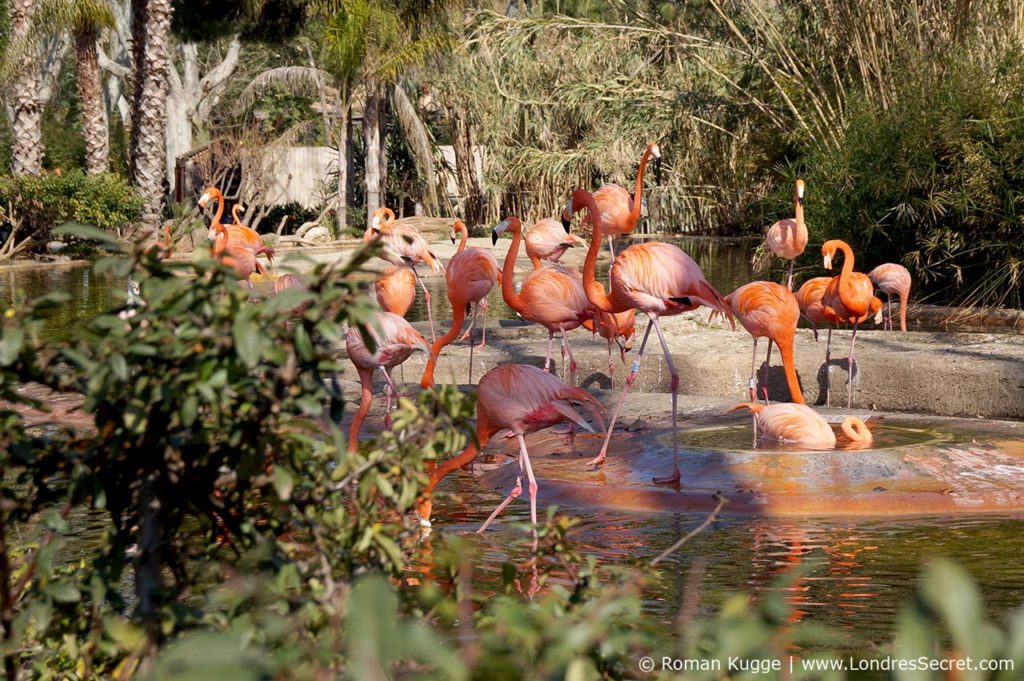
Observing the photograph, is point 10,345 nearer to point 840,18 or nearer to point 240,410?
point 240,410

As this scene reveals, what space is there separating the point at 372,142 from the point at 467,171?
13.4 ft

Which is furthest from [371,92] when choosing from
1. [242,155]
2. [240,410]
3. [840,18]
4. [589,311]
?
[240,410]

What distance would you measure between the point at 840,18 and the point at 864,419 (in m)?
8.59

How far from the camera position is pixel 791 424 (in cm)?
570

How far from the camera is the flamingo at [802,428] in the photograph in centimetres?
566

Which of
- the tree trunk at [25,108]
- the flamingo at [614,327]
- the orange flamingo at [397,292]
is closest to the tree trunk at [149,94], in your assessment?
the tree trunk at [25,108]

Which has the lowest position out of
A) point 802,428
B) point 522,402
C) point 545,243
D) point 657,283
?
point 802,428

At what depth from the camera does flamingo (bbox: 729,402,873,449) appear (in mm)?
5660

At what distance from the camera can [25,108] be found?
18.2 metres

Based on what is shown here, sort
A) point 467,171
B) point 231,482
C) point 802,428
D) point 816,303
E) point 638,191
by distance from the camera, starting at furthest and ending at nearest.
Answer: point 467,171 < point 638,191 < point 816,303 < point 802,428 < point 231,482

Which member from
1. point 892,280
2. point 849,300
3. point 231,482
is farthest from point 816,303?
point 231,482

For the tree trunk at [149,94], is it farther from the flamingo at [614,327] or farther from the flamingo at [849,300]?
the flamingo at [849,300]

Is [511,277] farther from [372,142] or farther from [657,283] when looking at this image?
[372,142]

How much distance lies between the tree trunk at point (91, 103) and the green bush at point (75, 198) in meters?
1.50
